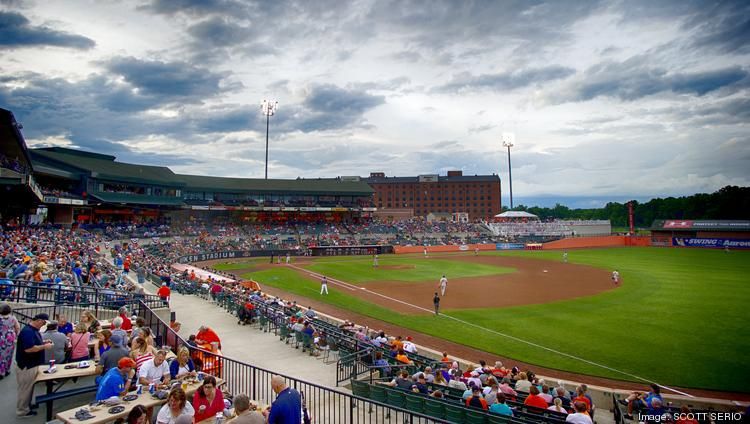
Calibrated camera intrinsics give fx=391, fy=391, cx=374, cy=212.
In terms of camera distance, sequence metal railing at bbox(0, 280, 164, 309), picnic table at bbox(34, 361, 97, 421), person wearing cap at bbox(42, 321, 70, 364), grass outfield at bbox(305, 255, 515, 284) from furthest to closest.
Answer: grass outfield at bbox(305, 255, 515, 284) → metal railing at bbox(0, 280, 164, 309) → person wearing cap at bbox(42, 321, 70, 364) → picnic table at bbox(34, 361, 97, 421)

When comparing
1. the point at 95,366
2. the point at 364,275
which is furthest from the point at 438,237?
the point at 95,366

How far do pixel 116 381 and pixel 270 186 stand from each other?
3185 inches

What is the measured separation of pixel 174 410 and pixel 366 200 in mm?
88247

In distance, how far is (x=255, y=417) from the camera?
540cm

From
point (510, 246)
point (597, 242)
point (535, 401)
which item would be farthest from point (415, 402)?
point (597, 242)

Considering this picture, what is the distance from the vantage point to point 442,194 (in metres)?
152

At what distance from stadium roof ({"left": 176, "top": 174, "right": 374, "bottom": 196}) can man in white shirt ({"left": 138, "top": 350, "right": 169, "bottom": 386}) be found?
73.4 meters

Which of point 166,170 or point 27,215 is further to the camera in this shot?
point 166,170

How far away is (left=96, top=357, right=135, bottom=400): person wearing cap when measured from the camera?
693 centimetres

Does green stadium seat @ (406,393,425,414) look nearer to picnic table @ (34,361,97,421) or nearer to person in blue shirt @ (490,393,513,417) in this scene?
person in blue shirt @ (490,393,513,417)

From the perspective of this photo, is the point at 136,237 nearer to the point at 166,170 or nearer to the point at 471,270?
the point at 166,170

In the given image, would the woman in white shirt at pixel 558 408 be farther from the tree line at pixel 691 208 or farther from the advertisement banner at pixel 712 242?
the tree line at pixel 691 208

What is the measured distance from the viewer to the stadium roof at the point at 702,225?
64394 millimetres

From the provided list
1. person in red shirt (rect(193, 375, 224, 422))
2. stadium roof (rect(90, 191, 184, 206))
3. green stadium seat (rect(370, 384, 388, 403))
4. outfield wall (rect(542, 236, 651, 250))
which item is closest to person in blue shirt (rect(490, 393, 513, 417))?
green stadium seat (rect(370, 384, 388, 403))
